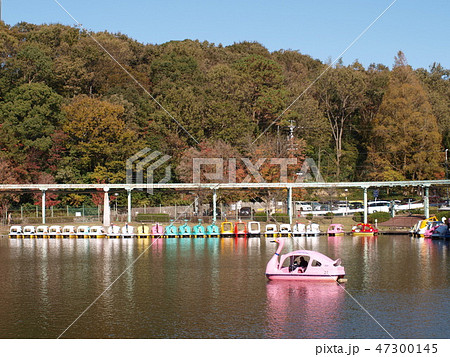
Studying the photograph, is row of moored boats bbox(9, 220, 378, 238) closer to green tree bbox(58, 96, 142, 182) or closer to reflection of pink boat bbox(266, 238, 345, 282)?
green tree bbox(58, 96, 142, 182)

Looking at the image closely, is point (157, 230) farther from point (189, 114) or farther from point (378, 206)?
point (378, 206)

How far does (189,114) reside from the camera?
271ft

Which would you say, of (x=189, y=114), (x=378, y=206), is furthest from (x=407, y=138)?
(x=189, y=114)

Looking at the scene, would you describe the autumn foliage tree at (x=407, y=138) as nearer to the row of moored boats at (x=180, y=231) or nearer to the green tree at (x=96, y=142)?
the row of moored boats at (x=180, y=231)

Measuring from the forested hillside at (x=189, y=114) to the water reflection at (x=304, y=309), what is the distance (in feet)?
153

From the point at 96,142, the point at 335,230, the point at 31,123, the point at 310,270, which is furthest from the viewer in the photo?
the point at 31,123

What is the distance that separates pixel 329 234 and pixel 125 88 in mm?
44372

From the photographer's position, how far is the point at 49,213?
70.4m

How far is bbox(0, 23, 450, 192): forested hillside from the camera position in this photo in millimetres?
77188

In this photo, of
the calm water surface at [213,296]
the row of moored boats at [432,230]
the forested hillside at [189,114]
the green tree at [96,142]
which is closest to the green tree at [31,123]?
the forested hillside at [189,114]

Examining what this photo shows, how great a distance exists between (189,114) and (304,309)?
199ft

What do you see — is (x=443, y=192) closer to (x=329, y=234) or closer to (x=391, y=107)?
(x=391, y=107)

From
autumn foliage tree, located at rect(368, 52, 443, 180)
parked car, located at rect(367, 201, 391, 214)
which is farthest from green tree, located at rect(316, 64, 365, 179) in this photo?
parked car, located at rect(367, 201, 391, 214)
